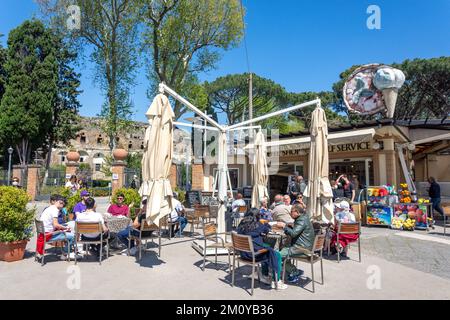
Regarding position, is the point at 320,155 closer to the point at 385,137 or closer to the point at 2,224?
the point at 2,224

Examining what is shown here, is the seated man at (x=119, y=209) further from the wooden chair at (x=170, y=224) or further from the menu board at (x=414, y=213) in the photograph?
the menu board at (x=414, y=213)

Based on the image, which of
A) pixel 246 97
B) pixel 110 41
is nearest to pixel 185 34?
pixel 110 41

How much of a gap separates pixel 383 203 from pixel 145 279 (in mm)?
8030

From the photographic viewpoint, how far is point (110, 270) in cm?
498

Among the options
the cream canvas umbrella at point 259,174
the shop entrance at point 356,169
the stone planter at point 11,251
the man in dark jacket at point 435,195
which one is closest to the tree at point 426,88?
the shop entrance at point 356,169

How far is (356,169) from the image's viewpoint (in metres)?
13.5

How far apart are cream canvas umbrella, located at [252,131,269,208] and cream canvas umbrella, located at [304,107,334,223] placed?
1.91m

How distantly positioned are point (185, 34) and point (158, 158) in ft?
44.0

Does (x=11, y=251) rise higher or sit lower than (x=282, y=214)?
lower

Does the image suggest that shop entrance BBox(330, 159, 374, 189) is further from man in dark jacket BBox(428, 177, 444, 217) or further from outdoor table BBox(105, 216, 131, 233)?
outdoor table BBox(105, 216, 131, 233)

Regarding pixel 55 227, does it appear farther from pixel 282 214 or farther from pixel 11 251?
pixel 282 214

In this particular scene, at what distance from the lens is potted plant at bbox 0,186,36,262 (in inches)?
211

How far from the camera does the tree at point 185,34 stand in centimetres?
1593

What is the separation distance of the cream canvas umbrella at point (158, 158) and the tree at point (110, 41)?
15.2m
